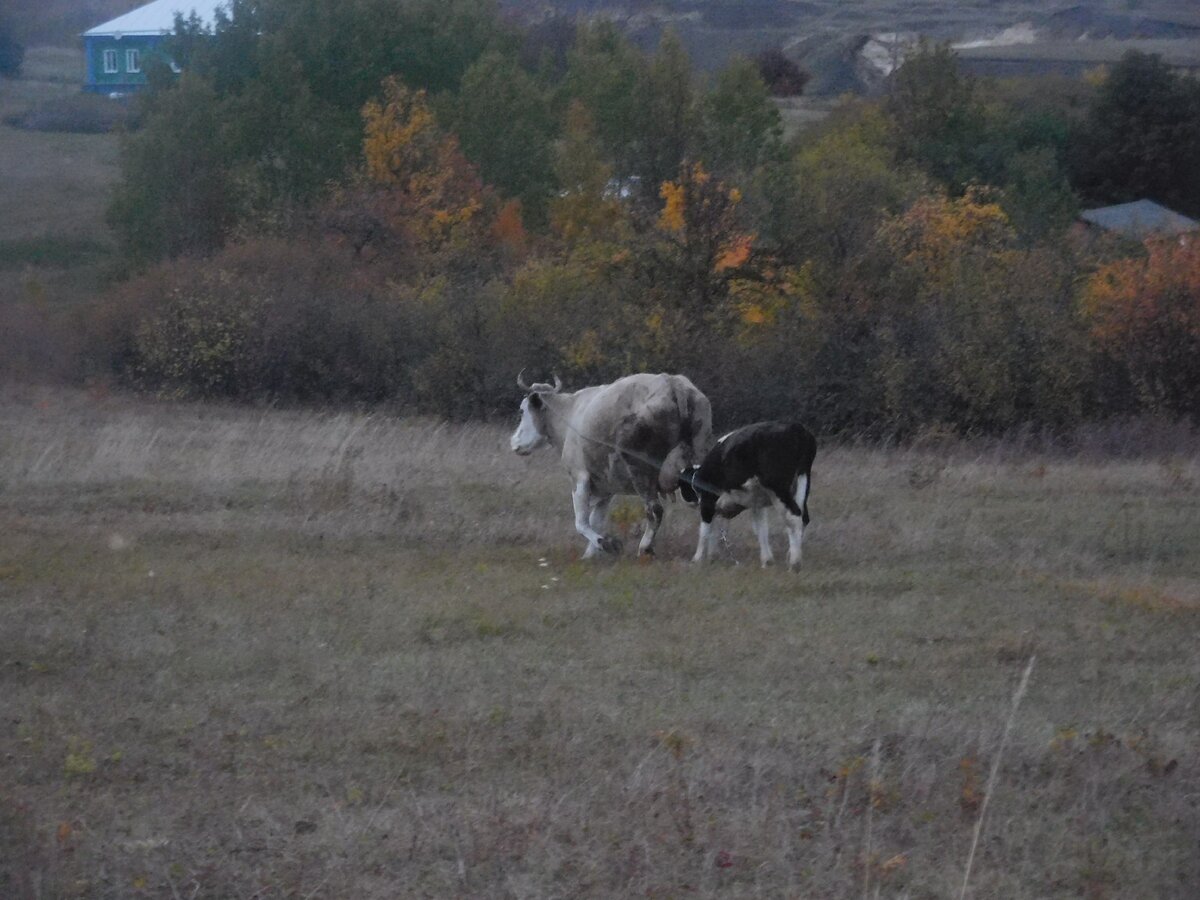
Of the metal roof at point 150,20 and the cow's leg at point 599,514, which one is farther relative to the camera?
the metal roof at point 150,20

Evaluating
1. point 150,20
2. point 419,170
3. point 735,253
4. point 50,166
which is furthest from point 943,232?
point 150,20

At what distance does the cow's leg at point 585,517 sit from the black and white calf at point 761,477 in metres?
1.07

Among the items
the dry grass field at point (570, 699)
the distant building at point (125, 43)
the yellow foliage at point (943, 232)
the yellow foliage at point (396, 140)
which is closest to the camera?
the dry grass field at point (570, 699)

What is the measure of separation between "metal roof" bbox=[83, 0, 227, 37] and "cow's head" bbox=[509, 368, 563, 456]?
171 feet

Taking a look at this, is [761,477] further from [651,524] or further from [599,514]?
[599,514]

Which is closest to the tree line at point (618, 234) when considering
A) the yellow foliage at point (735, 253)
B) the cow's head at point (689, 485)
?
the yellow foliage at point (735, 253)

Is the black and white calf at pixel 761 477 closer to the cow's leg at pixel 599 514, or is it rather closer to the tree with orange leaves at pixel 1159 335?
the cow's leg at pixel 599 514

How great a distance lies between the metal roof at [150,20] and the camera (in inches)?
2549

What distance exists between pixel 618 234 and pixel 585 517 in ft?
57.2

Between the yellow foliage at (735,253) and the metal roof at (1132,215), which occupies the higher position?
the yellow foliage at (735,253)

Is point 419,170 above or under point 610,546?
above

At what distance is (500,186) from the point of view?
178 feet

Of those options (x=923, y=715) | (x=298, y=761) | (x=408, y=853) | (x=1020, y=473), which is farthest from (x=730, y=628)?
(x=1020, y=473)

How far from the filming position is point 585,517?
49.6 ft
